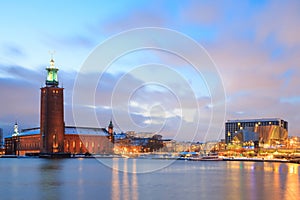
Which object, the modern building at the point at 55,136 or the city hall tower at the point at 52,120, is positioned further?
the modern building at the point at 55,136

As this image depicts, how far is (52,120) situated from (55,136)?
495cm

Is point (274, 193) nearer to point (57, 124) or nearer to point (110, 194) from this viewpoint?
point (110, 194)

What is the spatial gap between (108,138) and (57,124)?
31.8 m

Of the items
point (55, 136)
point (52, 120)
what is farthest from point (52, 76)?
point (55, 136)

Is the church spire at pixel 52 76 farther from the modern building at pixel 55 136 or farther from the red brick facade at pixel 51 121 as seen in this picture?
the red brick facade at pixel 51 121

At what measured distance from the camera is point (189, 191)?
32438 millimetres

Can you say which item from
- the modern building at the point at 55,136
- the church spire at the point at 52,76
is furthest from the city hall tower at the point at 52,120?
the church spire at the point at 52,76

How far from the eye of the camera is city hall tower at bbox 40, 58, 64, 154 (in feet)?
430

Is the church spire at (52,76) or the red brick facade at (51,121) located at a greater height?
the church spire at (52,76)

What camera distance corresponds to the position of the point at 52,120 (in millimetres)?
131875

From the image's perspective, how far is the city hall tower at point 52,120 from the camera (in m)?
131

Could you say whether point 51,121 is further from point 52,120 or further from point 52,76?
point 52,76

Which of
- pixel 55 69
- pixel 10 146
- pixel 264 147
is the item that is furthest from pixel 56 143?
pixel 264 147

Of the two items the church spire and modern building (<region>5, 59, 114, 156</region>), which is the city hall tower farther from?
the church spire
